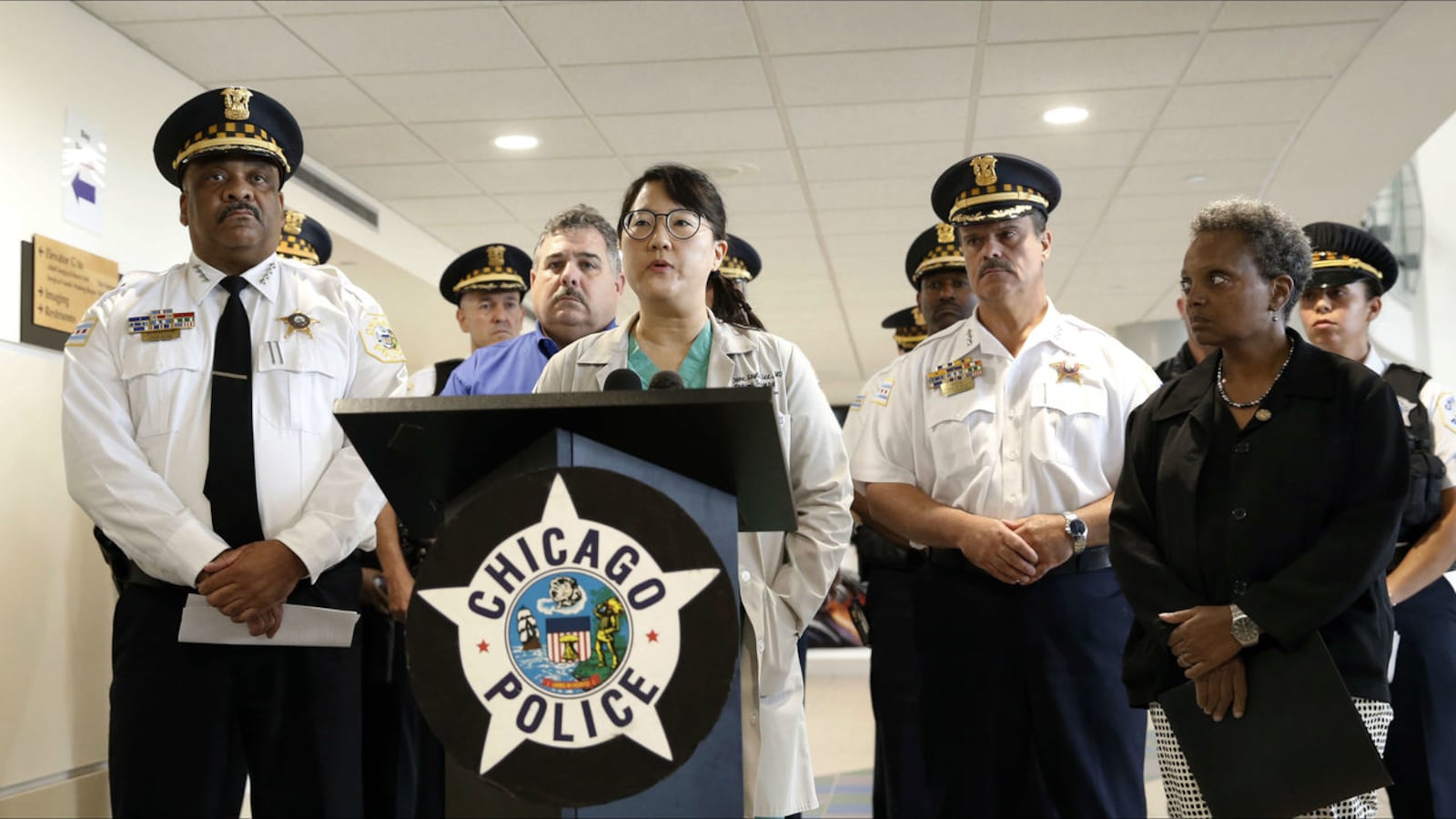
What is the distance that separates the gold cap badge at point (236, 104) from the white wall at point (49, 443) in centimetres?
178

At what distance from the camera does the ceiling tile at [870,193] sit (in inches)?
296

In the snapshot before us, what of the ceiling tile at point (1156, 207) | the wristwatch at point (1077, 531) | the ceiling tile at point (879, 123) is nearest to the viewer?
the wristwatch at point (1077, 531)

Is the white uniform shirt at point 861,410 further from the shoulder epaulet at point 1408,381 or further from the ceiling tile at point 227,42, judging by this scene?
the ceiling tile at point 227,42

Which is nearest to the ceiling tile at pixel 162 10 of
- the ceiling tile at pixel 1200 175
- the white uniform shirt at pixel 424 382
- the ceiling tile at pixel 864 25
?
the white uniform shirt at pixel 424 382

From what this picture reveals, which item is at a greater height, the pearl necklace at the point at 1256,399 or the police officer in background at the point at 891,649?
the pearl necklace at the point at 1256,399

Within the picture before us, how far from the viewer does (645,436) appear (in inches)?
53.4

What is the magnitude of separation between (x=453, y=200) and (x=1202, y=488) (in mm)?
5989

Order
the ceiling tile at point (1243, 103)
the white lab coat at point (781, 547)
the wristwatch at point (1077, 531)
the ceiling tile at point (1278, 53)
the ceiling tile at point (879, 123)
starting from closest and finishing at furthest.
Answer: the white lab coat at point (781, 547) → the wristwatch at point (1077, 531) → the ceiling tile at point (1278, 53) → the ceiling tile at point (1243, 103) → the ceiling tile at point (879, 123)

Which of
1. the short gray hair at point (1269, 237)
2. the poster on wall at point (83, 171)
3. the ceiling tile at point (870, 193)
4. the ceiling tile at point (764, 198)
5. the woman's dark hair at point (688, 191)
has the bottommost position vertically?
the short gray hair at point (1269, 237)

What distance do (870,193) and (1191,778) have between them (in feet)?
18.8

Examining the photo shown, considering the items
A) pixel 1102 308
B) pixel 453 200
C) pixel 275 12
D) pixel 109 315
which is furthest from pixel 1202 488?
pixel 1102 308

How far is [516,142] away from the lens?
656 centimetres

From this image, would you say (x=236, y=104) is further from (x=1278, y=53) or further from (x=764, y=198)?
(x=764, y=198)

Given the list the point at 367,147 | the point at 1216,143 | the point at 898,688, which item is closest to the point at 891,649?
the point at 898,688
